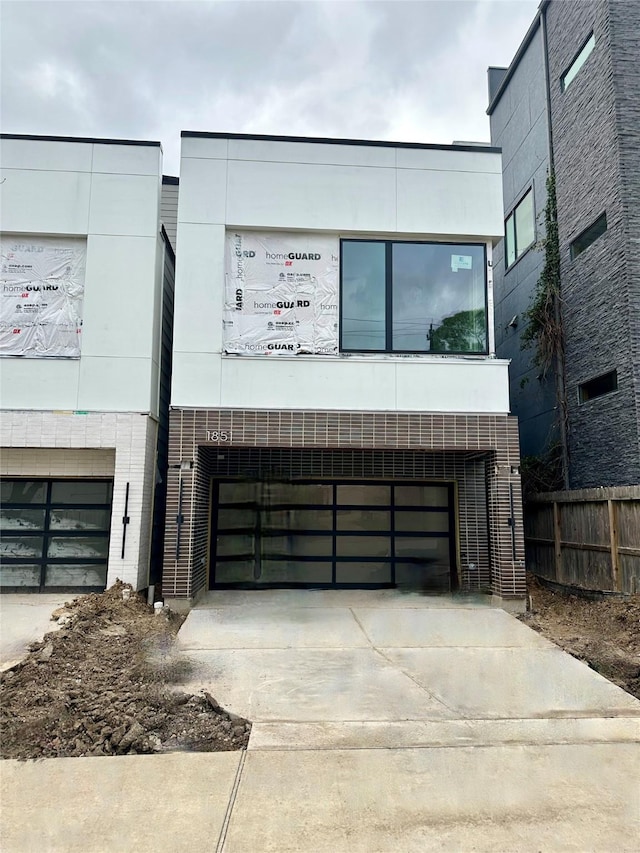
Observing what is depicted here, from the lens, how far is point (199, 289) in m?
8.84

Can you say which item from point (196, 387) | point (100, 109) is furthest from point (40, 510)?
point (100, 109)

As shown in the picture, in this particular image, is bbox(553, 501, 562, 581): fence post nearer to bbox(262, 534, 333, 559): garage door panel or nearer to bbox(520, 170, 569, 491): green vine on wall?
bbox(520, 170, 569, 491): green vine on wall

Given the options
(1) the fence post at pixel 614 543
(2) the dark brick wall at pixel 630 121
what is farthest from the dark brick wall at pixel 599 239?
(1) the fence post at pixel 614 543

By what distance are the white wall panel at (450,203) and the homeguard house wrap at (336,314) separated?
0.07ft

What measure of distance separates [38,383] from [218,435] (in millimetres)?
2777

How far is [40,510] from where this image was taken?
9.07 m

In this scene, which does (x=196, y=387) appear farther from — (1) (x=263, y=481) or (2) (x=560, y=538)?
(2) (x=560, y=538)

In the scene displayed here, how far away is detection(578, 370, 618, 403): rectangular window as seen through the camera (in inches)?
398

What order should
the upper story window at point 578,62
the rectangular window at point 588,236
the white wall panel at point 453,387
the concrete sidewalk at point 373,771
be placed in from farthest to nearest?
1. the upper story window at point 578,62
2. the rectangular window at point 588,236
3. the white wall panel at point 453,387
4. the concrete sidewalk at point 373,771

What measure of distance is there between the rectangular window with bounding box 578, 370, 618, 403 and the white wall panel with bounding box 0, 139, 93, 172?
30.0ft

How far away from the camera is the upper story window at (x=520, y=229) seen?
1352 centimetres

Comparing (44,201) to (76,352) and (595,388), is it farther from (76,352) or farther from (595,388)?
(595,388)

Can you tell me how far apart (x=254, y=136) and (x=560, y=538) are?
8096 millimetres

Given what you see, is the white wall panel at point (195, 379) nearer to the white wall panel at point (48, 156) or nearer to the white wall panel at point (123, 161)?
the white wall panel at point (123, 161)
